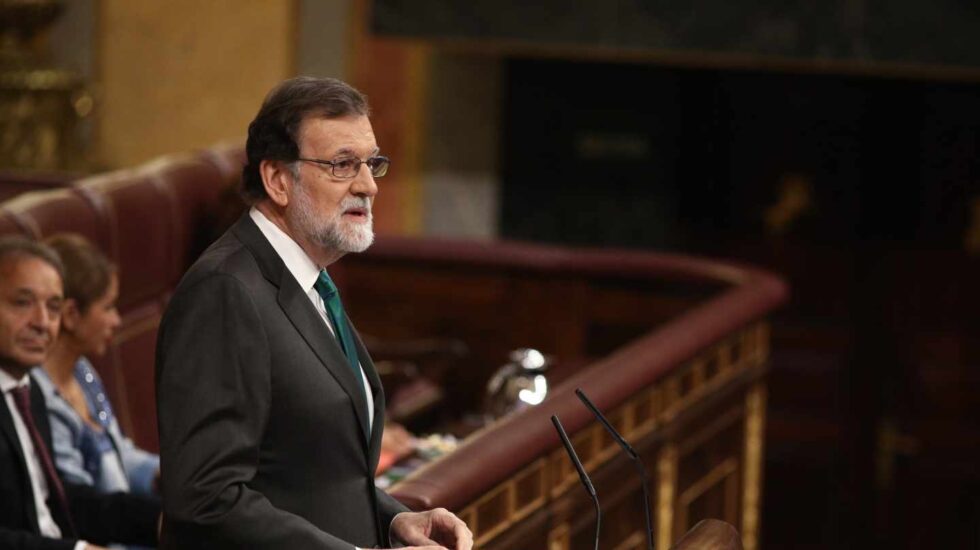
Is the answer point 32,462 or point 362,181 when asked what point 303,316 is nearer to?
point 362,181

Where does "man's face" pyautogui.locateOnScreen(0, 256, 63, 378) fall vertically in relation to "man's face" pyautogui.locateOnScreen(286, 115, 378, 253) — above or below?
below

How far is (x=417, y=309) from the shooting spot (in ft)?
22.2

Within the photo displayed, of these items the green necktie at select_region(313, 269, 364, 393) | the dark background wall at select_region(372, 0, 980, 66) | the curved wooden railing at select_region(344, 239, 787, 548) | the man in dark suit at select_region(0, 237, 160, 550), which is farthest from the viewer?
the dark background wall at select_region(372, 0, 980, 66)

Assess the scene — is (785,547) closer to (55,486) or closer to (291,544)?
(55,486)

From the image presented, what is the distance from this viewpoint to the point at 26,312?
3.22m

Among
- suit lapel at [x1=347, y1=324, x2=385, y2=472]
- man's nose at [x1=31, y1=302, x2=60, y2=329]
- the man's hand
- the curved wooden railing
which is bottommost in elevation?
the curved wooden railing

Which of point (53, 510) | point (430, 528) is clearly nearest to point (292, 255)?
point (430, 528)

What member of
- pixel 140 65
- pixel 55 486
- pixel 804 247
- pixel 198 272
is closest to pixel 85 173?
pixel 140 65

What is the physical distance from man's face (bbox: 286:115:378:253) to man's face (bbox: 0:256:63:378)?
1032mm

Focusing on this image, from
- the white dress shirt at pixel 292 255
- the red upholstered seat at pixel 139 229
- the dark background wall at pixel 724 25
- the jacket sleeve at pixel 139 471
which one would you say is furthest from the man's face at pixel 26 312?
the dark background wall at pixel 724 25

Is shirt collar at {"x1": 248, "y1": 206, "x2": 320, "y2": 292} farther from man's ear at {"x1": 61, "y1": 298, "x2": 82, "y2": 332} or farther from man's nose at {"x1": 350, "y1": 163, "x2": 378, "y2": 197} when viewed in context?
man's ear at {"x1": 61, "y1": 298, "x2": 82, "y2": 332}

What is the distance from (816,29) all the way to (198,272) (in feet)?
17.1

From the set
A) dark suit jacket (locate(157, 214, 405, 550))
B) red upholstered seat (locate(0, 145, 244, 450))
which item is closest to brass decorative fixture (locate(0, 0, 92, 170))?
red upholstered seat (locate(0, 145, 244, 450))

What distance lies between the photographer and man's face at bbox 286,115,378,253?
2324 millimetres
